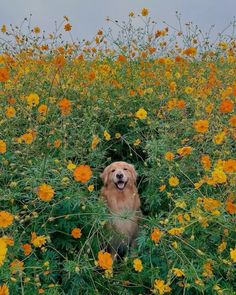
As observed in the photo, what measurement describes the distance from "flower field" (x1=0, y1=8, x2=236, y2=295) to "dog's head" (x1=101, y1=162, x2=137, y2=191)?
11 centimetres

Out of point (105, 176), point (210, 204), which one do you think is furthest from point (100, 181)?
point (210, 204)

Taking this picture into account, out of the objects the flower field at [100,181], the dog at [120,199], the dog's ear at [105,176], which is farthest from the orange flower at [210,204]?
the dog's ear at [105,176]

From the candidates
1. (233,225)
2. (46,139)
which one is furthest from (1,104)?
(233,225)

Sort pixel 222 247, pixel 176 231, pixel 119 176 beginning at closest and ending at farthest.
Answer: pixel 176 231, pixel 222 247, pixel 119 176

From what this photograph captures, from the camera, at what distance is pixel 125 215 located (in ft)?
9.21

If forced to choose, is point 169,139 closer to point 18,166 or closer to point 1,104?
point 18,166

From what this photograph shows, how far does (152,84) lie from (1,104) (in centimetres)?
161

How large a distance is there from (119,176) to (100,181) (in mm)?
484

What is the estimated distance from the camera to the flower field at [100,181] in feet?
8.73

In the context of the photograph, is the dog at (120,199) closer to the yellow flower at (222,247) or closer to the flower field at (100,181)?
the flower field at (100,181)

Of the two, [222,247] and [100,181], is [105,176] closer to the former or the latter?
[100,181]

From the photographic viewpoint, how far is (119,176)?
11.2ft

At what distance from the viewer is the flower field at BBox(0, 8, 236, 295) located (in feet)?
8.73

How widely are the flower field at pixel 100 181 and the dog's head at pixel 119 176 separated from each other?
0.11m
